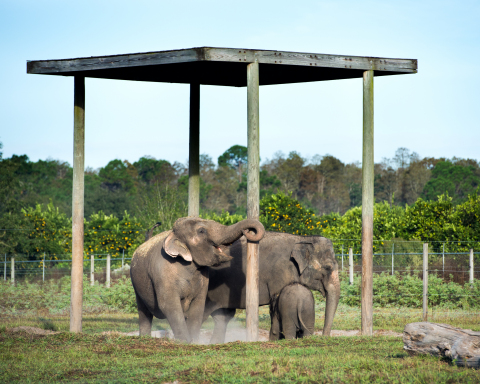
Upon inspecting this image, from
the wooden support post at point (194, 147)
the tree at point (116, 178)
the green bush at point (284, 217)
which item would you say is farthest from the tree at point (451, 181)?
the wooden support post at point (194, 147)

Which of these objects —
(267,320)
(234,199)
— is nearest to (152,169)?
(234,199)

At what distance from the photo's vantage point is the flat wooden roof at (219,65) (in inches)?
352

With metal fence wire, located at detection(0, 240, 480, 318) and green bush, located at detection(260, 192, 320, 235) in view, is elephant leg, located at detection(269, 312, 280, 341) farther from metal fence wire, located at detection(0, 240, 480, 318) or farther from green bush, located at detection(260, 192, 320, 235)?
green bush, located at detection(260, 192, 320, 235)

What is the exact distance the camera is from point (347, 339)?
28.8ft

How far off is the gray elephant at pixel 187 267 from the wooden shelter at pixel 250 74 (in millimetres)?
769

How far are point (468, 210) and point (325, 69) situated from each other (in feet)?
55.5

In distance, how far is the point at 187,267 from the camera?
9.55 meters

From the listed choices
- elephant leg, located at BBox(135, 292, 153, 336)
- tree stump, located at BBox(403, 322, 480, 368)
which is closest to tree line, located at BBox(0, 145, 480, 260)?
elephant leg, located at BBox(135, 292, 153, 336)

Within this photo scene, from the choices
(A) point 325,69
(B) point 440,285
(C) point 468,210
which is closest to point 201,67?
(A) point 325,69

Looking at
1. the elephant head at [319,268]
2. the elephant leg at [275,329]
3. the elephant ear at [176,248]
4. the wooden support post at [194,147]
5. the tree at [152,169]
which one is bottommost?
the elephant leg at [275,329]

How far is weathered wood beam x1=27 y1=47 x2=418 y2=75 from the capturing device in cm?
880

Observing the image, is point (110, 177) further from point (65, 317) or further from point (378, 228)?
point (65, 317)

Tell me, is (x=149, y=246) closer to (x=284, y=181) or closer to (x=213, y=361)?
(x=213, y=361)

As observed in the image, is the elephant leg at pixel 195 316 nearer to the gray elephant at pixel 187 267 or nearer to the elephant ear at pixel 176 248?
the gray elephant at pixel 187 267
